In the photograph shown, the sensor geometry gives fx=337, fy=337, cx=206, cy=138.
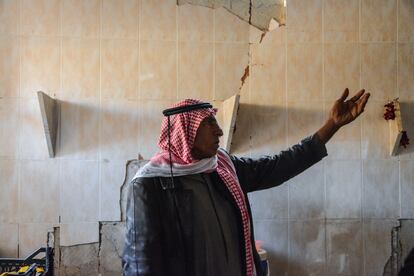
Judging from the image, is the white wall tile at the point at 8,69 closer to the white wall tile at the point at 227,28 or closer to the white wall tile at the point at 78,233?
the white wall tile at the point at 78,233

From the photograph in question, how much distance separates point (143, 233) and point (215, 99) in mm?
1435

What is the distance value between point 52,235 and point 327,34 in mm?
2287

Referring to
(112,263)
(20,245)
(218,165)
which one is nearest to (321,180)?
(218,165)

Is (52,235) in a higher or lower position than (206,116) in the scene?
lower

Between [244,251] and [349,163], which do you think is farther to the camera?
[349,163]

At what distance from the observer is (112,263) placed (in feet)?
7.26

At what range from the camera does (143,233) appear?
3.20 ft

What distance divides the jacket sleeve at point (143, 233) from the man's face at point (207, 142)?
8.5 inches

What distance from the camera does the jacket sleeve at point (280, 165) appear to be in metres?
1.25

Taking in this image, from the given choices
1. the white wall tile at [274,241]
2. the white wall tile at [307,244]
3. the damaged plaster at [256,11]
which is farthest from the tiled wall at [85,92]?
the white wall tile at [307,244]

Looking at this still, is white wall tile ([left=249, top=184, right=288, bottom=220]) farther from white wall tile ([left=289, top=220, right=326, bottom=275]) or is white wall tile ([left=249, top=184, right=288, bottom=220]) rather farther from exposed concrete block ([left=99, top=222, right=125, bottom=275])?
exposed concrete block ([left=99, top=222, right=125, bottom=275])

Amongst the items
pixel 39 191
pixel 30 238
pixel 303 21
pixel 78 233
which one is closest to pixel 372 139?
pixel 303 21

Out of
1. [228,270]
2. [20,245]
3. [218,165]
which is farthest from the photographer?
[20,245]

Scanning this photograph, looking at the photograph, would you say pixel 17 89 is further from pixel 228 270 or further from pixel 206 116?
pixel 228 270
